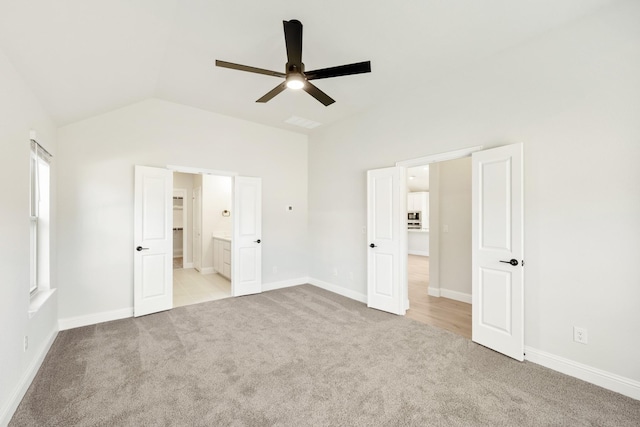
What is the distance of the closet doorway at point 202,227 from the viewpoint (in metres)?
6.24

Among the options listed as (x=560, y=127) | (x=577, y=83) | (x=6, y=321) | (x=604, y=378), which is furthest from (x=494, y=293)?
(x=6, y=321)

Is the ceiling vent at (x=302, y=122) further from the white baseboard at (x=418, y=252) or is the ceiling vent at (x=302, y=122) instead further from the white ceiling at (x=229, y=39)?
the white baseboard at (x=418, y=252)

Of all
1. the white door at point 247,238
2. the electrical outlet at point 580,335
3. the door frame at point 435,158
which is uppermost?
the door frame at point 435,158

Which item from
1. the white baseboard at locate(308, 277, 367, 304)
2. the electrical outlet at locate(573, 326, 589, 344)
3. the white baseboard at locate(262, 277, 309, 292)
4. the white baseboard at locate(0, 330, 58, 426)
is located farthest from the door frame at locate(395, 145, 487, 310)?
the white baseboard at locate(0, 330, 58, 426)

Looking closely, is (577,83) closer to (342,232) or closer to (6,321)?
(342,232)

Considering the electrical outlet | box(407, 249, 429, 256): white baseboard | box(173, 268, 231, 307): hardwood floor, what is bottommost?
box(173, 268, 231, 307): hardwood floor

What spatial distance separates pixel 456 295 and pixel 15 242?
5478mm

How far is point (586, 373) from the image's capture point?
8.07ft

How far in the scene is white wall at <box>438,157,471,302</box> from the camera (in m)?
4.63

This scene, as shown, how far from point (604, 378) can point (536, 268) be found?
97cm

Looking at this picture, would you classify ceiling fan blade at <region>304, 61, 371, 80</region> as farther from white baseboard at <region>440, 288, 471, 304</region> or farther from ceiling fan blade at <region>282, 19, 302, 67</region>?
white baseboard at <region>440, 288, 471, 304</region>

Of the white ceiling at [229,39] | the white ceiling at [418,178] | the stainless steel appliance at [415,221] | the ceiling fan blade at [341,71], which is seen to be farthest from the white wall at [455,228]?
the stainless steel appliance at [415,221]

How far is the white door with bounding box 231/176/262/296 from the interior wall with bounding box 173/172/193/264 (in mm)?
3430

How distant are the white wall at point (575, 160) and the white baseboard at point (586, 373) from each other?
0.04 m
